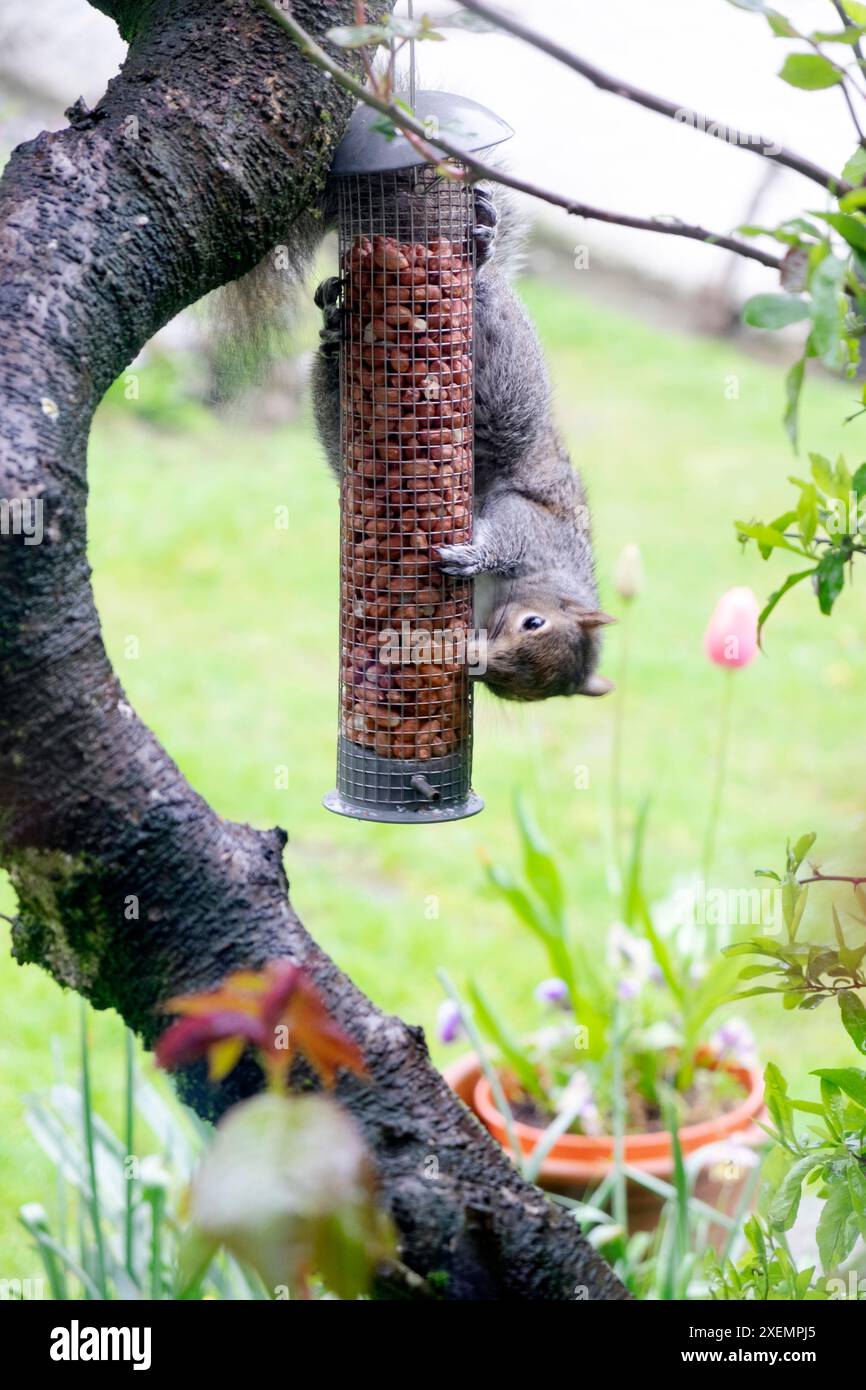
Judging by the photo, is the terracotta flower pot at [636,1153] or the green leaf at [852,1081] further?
the terracotta flower pot at [636,1153]

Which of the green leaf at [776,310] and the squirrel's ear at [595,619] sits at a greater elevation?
the squirrel's ear at [595,619]

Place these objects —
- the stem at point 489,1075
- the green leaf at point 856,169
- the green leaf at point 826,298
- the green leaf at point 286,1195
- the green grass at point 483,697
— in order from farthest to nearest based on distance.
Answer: the green grass at point 483,697
the stem at point 489,1075
the green leaf at point 856,169
the green leaf at point 826,298
the green leaf at point 286,1195

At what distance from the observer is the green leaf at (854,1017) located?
134cm

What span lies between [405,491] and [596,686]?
0.54 m

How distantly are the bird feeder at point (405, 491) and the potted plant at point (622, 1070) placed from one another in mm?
787

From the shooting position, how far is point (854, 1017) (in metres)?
1.34

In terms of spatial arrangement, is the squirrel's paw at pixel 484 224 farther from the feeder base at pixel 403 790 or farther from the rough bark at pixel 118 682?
the feeder base at pixel 403 790

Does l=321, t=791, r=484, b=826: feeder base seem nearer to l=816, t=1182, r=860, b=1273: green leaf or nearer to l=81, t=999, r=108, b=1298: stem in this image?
l=81, t=999, r=108, b=1298: stem

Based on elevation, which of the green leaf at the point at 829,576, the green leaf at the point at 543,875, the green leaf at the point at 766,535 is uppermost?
the green leaf at the point at 766,535

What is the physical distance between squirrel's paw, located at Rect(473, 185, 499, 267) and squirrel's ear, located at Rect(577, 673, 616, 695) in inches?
26.6

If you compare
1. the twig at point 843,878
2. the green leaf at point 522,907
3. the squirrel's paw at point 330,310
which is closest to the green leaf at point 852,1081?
the twig at point 843,878

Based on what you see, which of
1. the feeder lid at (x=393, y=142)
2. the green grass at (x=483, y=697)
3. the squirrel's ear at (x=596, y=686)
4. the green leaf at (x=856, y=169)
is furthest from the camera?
the green grass at (x=483, y=697)

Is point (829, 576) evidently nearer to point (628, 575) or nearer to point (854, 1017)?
point (854, 1017)

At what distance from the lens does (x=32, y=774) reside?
134 centimetres
